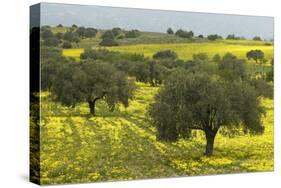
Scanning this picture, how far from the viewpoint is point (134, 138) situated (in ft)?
57.1

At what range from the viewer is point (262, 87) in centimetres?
Answer: 1912

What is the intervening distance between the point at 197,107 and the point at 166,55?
59.4 inches

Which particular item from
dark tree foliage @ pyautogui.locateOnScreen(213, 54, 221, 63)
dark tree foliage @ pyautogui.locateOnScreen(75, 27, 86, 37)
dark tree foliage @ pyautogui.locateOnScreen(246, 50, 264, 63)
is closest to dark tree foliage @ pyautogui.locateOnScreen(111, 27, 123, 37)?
dark tree foliage @ pyautogui.locateOnScreen(75, 27, 86, 37)

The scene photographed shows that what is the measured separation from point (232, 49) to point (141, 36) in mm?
2713

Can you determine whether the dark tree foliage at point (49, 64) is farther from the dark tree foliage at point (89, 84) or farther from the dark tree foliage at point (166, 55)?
the dark tree foliage at point (166, 55)

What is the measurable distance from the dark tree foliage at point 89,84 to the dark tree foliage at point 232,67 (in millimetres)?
2787

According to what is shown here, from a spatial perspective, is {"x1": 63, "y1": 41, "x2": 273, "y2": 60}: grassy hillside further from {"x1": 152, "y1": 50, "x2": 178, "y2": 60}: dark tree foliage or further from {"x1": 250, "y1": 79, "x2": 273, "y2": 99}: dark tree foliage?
{"x1": 250, "y1": 79, "x2": 273, "y2": 99}: dark tree foliage

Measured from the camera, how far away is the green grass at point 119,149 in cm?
1625

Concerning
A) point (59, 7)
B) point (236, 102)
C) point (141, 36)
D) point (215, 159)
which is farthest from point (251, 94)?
point (59, 7)

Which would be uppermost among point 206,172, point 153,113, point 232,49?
point 232,49

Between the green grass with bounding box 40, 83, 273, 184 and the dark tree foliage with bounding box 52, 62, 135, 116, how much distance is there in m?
0.19

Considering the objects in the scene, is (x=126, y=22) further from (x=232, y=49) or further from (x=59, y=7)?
(x=232, y=49)

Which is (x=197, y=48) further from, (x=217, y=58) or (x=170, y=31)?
(x=170, y=31)

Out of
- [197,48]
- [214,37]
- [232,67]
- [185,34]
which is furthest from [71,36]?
[232,67]
